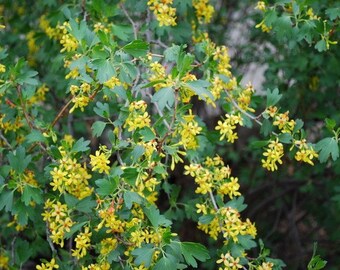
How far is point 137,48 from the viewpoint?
7.55ft

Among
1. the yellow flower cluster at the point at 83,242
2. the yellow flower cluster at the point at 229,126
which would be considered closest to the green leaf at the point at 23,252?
the yellow flower cluster at the point at 83,242

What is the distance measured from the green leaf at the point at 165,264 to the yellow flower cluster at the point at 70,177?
1.37 feet

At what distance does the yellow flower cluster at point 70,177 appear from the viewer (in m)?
2.34

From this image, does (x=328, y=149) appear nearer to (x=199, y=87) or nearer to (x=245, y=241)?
(x=245, y=241)

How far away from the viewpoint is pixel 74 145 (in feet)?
8.04

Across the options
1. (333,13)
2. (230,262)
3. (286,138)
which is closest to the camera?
(230,262)

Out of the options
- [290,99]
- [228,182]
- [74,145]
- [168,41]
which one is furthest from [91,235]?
[290,99]

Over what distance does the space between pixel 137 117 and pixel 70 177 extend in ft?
1.09

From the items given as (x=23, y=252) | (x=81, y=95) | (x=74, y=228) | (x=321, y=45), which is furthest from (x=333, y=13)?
(x=23, y=252)

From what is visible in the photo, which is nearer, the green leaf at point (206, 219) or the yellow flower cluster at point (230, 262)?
the yellow flower cluster at point (230, 262)

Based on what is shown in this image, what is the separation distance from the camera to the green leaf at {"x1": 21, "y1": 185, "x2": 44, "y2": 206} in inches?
97.0

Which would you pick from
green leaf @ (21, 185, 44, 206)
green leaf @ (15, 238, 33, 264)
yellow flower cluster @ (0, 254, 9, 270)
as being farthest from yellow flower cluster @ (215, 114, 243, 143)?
yellow flower cluster @ (0, 254, 9, 270)

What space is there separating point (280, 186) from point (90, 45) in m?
2.28

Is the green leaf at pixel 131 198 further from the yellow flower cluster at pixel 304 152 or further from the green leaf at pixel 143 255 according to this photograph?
the yellow flower cluster at pixel 304 152
